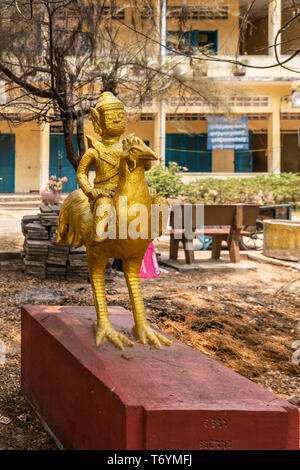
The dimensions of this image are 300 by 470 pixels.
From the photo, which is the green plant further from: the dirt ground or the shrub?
the dirt ground

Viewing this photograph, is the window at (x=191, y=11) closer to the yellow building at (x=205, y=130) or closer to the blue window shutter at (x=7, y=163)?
the yellow building at (x=205, y=130)

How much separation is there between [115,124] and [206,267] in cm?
509

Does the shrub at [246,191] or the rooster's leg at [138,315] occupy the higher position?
the shrub at [246,191]

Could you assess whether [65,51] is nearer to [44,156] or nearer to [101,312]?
[101,312]

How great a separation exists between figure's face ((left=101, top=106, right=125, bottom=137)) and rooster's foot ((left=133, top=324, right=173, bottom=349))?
4.00 feet

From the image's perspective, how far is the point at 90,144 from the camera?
10.1ft

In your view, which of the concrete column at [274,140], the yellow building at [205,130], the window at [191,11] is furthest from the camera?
the concrete column at [274,140]

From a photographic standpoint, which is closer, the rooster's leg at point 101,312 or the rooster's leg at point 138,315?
the rooster's leg at point 101,312

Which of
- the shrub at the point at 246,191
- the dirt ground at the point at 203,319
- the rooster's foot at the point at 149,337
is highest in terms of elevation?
the shrub at the point at 246,191

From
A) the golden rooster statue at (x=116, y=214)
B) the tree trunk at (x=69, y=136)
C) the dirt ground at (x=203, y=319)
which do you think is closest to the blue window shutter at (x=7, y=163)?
the tree trunk at (x=69, y=136)

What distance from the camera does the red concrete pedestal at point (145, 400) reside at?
6.10 ft

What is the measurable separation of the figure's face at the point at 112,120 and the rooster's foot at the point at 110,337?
1.21 meters

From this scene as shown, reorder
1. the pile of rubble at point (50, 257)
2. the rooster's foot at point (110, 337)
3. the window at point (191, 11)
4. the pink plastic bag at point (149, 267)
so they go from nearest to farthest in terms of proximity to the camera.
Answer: the rooster's foot at point (110, 337)
the window at point (191, 11)
the pile of rubble at point (50, 257)
the pink plastic bag at point (149, 267)

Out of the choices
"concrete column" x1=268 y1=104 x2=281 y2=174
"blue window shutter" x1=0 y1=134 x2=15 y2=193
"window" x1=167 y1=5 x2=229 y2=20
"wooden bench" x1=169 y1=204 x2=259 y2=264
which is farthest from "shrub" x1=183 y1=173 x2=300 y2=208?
"blue window shutter" x1=0 y1=134 x2=15 y2=193
